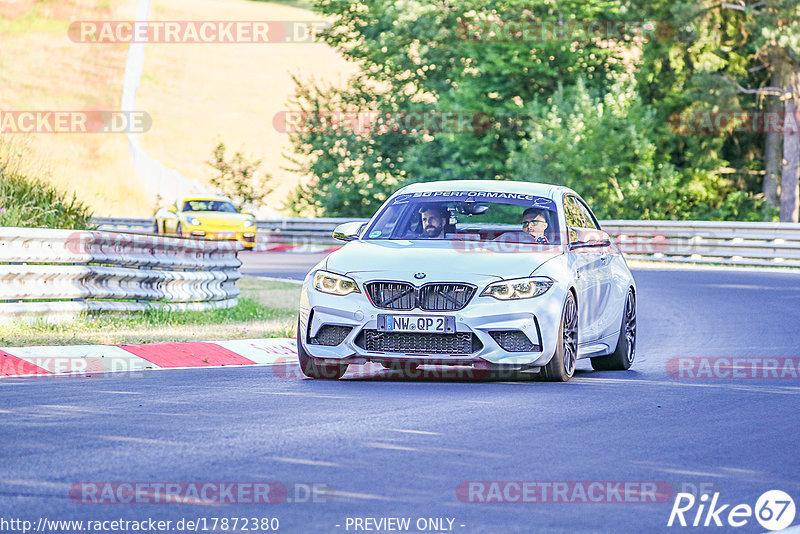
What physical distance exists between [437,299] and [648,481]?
3997mm

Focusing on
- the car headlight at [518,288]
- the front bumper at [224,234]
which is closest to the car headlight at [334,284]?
the car headlight at [518,288]

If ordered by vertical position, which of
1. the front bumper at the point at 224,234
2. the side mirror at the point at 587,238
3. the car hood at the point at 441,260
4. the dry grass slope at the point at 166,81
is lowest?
the front bumper at the point at 224,234

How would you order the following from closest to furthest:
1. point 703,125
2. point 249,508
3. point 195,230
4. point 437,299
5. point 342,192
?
point 249,508 → point 437,299 → point 195,230 → point 703,125 → point 342,192

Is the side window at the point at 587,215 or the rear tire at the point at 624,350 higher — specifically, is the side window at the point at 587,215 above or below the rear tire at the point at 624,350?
above

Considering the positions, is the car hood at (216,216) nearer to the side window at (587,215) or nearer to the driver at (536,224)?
the side window at (587,215)

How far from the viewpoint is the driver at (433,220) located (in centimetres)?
1220

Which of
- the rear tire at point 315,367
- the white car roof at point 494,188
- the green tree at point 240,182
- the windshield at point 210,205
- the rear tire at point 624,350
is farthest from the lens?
the green tree at point 240,182

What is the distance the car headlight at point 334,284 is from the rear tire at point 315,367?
344 millimetres

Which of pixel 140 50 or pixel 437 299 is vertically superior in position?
pixel 140 50

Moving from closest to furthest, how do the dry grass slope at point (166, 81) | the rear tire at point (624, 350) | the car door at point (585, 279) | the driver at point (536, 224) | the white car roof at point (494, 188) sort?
the car door at point (585, 279) < the driver at point (536, 224) < the white car roof at point (494, 188) < the rear tire at point (624, 350) < the dry grass slope at point (166, 81)

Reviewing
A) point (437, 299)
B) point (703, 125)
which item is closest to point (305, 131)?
point (703, 125)

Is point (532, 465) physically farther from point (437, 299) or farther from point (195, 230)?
point (195, 230)

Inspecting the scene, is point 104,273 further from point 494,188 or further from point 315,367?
point 494,188

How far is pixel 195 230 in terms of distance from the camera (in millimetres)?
35688
